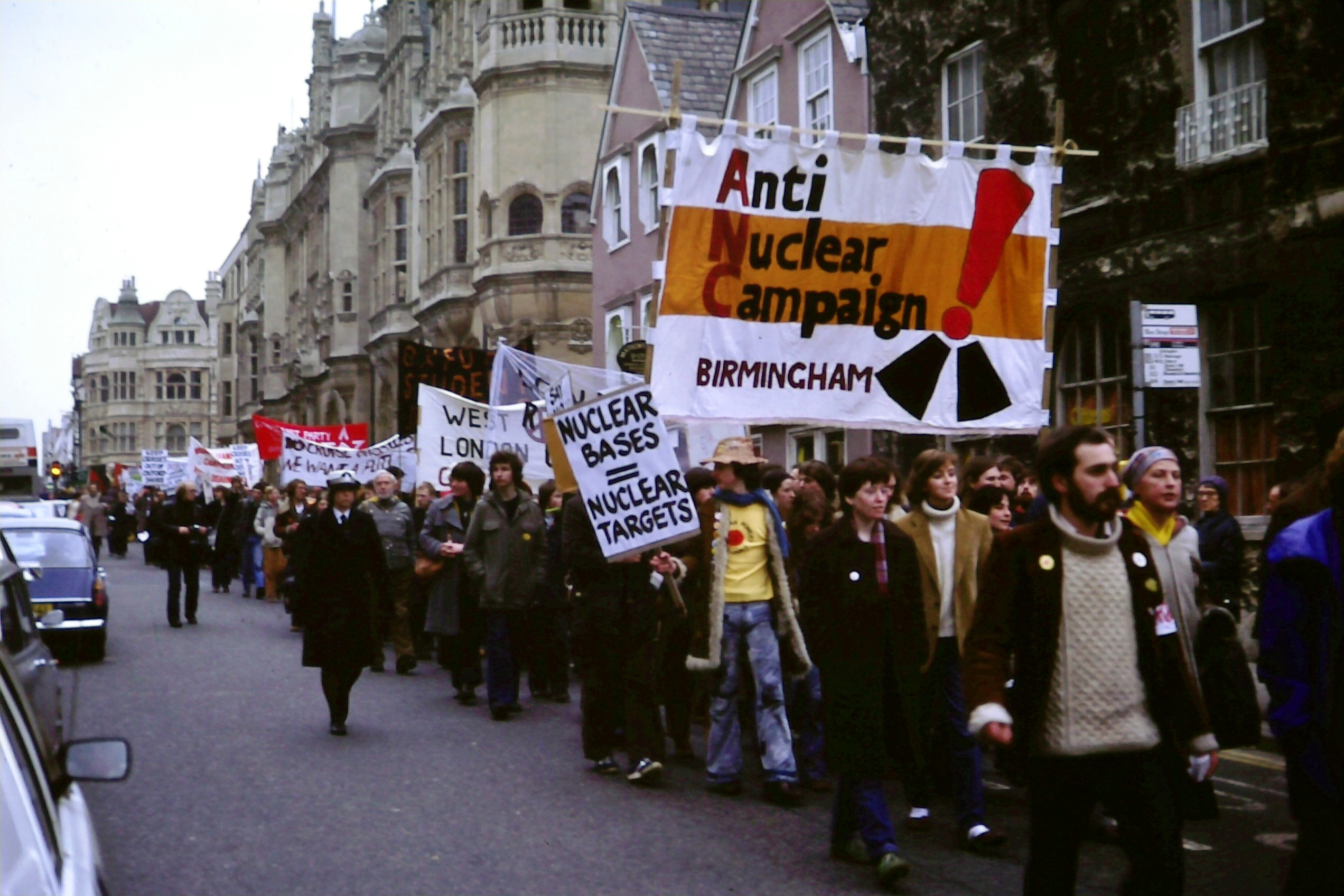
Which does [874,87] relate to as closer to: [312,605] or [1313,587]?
[312,605]

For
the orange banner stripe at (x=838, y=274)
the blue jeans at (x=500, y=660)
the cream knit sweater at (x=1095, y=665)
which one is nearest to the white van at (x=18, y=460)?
the blue jeans at (x=500, y=660)

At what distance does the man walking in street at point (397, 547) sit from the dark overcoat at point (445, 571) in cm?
153

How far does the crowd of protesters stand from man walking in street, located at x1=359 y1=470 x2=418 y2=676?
0.03 meters

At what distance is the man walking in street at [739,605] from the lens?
9.14 meters

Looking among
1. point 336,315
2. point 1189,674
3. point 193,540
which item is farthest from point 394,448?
point 336,315

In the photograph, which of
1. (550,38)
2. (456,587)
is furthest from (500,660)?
(550,38)

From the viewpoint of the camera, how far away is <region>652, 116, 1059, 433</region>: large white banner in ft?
34.0

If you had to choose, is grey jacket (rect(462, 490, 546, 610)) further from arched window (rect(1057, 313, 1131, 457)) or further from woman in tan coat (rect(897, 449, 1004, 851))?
arched window (rect(1057, 313, 1131, 457))

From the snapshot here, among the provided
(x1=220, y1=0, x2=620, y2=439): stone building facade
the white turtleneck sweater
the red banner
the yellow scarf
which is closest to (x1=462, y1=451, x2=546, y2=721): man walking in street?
the white turtleneck sweater

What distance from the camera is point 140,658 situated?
17.1m

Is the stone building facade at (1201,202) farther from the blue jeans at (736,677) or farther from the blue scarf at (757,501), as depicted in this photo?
the blue jeans at (736,677)

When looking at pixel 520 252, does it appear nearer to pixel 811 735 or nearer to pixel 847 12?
pixel 847 12

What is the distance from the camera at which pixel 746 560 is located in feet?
30.6

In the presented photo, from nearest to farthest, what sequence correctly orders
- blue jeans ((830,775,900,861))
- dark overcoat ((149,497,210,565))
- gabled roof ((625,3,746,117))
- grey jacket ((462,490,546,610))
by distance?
blue jeans ((830,775,900,861)) → grey jacket ((462,490,546,610)) → dark overcoat ((149,497,210,565)) → gabled roof ((625,3,746,117))
